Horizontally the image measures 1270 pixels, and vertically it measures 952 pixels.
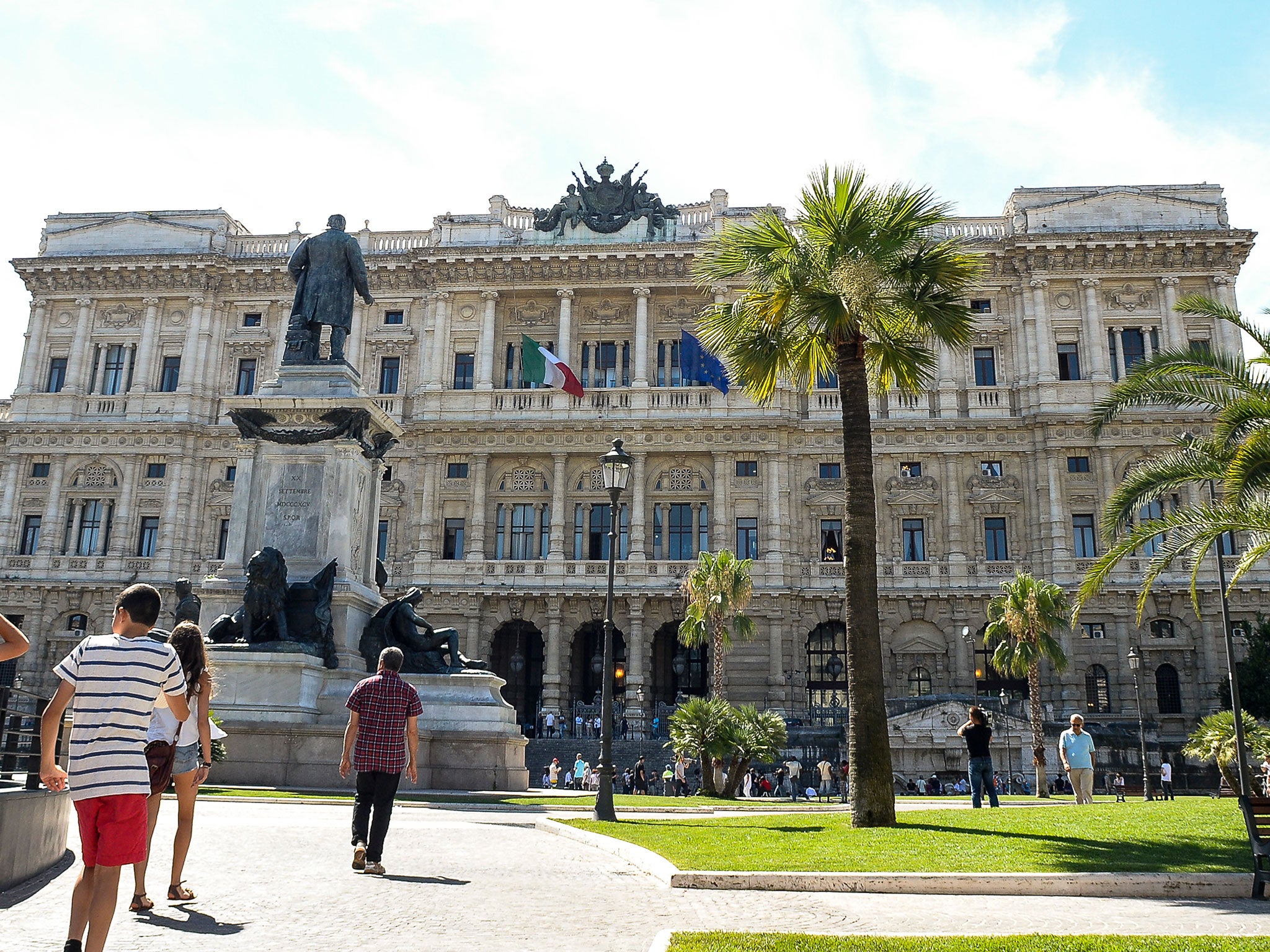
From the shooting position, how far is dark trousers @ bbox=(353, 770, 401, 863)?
9.20 m

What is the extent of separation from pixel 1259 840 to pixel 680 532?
126 feet

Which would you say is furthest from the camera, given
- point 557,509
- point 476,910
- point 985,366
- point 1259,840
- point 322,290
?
point 985,366

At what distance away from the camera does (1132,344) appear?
47469 millimetres

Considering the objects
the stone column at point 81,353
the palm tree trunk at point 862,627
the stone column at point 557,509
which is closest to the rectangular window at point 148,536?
the stone column at point 81,353

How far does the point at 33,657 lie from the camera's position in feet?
154

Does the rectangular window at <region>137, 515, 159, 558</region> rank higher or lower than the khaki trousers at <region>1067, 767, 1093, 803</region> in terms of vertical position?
higher

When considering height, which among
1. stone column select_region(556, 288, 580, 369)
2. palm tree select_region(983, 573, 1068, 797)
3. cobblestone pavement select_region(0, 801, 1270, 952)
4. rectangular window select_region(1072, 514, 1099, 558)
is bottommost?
cobblestone pavement select_region(0, 801, 1270, 952)

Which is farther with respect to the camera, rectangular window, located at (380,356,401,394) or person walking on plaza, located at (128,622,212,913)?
rectangular window, located at (380,356,401,394)

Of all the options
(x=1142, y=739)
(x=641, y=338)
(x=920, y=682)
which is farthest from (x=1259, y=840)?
(x=641, y=338)

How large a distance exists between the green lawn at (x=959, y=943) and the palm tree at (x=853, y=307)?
7.48 metres

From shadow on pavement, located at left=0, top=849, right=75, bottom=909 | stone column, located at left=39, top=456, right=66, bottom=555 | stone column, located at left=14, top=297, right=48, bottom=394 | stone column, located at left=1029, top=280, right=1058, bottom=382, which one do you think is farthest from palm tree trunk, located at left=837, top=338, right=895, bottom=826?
stone column, located at left=14, top=297, right=48, bottom=394

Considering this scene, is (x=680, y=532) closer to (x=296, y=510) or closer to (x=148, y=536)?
(x=148, y=536)

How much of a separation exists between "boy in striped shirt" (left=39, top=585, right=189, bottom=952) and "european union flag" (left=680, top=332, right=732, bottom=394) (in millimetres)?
39105

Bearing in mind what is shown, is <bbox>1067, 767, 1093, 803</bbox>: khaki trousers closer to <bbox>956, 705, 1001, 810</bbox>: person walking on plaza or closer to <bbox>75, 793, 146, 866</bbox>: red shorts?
<bbox>956, 705, 1001, 810</bbox>: person walking on plaza
